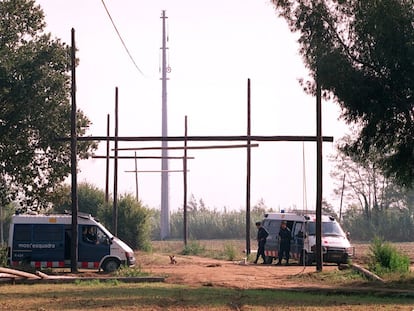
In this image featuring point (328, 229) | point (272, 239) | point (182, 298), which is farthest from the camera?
point (272, 239)

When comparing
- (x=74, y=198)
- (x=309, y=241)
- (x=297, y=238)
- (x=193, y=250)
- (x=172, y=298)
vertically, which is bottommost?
(x=172, y=298)

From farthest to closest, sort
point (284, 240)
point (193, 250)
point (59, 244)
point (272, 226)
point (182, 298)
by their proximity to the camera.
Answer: point (193, 250) < point (272, 226) < point (284, 240) < point (59, 244) < point (182, 298)

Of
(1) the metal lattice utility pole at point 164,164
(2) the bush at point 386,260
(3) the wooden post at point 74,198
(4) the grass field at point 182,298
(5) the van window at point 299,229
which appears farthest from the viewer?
(1) the metal lattice utility pole at point 164,164

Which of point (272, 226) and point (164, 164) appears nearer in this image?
point (272, 226)

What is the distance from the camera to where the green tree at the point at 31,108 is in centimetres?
4394

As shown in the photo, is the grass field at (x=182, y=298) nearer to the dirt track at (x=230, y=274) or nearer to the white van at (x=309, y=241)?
the dirt track at (x=230, y=274)

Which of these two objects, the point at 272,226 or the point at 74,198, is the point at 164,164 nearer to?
the point at 272,226

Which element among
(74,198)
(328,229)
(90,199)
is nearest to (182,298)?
(74,198)

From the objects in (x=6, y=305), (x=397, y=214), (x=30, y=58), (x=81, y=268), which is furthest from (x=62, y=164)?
(x=397, y=214)

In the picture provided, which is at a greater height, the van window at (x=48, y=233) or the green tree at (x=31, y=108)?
the green tree at (x=31, y=108)

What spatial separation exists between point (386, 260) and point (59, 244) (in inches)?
461

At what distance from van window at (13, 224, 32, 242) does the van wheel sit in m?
2.76

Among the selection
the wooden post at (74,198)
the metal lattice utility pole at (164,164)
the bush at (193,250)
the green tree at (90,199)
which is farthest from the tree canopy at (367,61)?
the metal lattice utility pole at (164,164)

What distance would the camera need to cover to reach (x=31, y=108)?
144 feet
